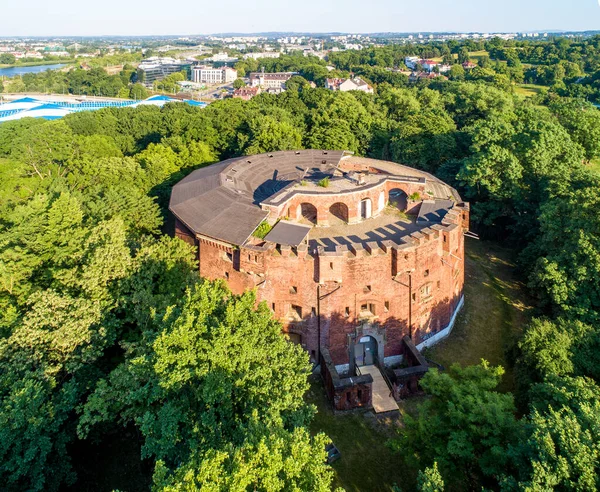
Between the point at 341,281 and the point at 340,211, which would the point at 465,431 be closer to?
the point at 341,281

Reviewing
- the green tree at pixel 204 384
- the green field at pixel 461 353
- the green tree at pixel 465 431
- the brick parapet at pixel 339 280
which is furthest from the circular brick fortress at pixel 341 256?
the green tree at pixel 465 431

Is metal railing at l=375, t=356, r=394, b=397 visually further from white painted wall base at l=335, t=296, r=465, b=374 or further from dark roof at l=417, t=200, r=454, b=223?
dark roof at l=417, t=200, r=454, b=223

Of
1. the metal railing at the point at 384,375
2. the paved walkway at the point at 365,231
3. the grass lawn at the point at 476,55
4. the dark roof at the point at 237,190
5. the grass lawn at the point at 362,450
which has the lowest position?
the grass lawn at the point at 362,450

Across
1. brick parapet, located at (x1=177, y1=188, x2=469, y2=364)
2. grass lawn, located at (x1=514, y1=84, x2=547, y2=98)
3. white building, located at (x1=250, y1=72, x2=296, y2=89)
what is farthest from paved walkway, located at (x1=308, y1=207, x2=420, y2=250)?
white building, located at (x1=250, y1=72, x2=296, y2=89)

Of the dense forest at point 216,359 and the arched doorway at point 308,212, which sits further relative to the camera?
the arched doorway at point 308,212

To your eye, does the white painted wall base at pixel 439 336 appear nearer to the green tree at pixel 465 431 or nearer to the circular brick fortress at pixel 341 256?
the circular brick fortress at pixel 341 256

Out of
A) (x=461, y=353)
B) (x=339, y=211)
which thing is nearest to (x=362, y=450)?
(x=461, y=353)

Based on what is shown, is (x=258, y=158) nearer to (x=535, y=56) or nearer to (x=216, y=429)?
(x=216, y=429)

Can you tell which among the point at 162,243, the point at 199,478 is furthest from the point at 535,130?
the point at 199,478
